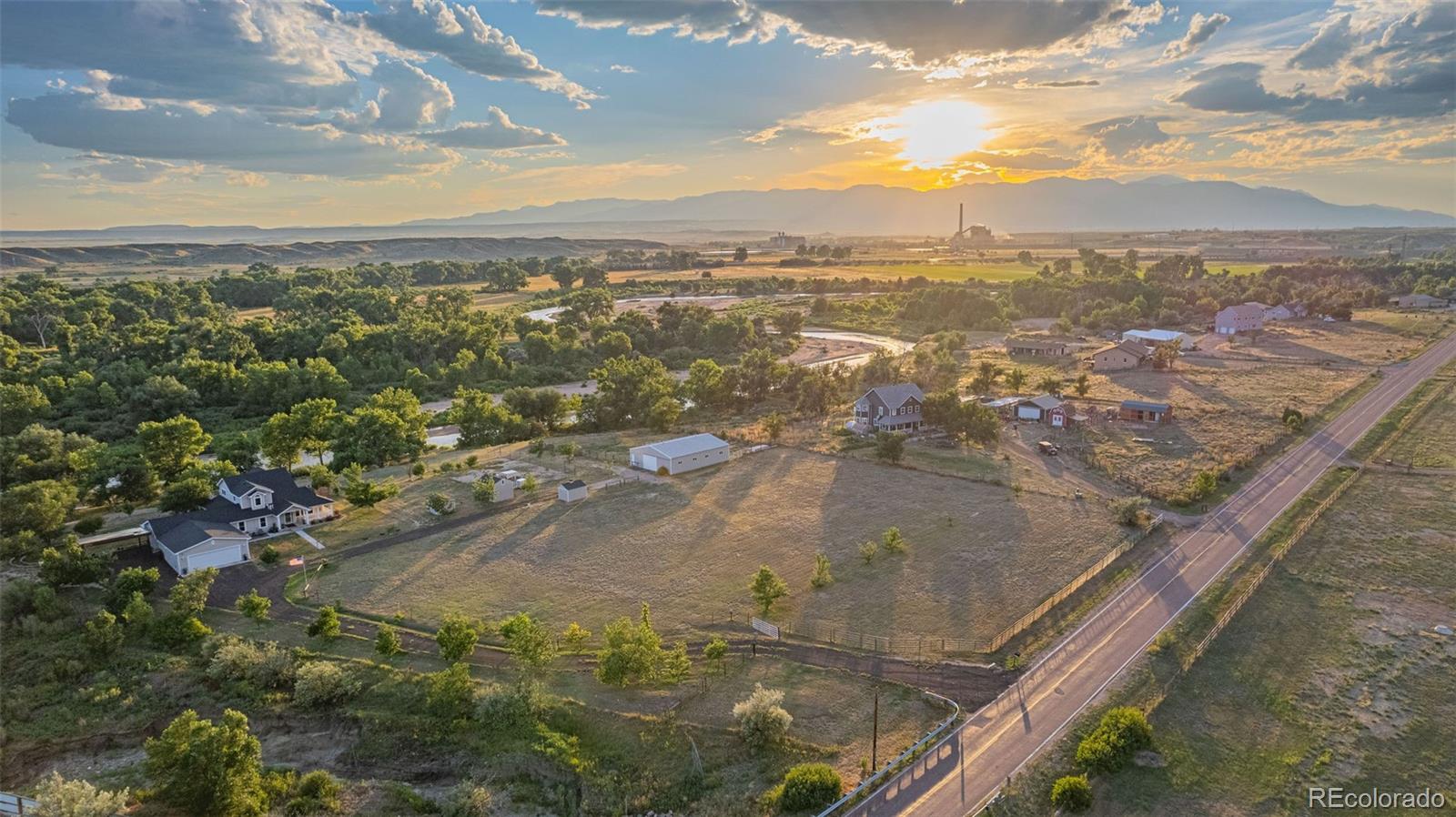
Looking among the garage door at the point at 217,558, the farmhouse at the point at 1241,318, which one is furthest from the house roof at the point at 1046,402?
the garage door at the point at 217,558

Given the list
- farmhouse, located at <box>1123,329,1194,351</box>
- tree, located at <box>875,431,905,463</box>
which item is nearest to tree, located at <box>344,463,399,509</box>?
tree, located at <box>875,431,905,463</box>

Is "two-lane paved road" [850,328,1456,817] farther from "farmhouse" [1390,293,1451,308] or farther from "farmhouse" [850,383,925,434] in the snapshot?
"farmhouse" [1390,293,1451,308]

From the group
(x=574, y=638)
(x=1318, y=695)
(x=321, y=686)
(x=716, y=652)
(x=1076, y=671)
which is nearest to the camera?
(x=1318, y=695)

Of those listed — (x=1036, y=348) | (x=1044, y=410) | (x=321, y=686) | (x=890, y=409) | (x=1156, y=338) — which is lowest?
(x=321, y=686)

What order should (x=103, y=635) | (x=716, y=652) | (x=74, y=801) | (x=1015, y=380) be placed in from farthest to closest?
(x=1015, y=380) < (x=103, y=635) < (x=716, y=652) < (x=74, y=801)

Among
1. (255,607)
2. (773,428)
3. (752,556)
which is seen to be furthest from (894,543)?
(255,607)

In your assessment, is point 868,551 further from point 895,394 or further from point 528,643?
point 895,394

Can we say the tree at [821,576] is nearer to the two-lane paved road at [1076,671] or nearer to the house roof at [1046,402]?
the two-lane paved road at [1076,671]
